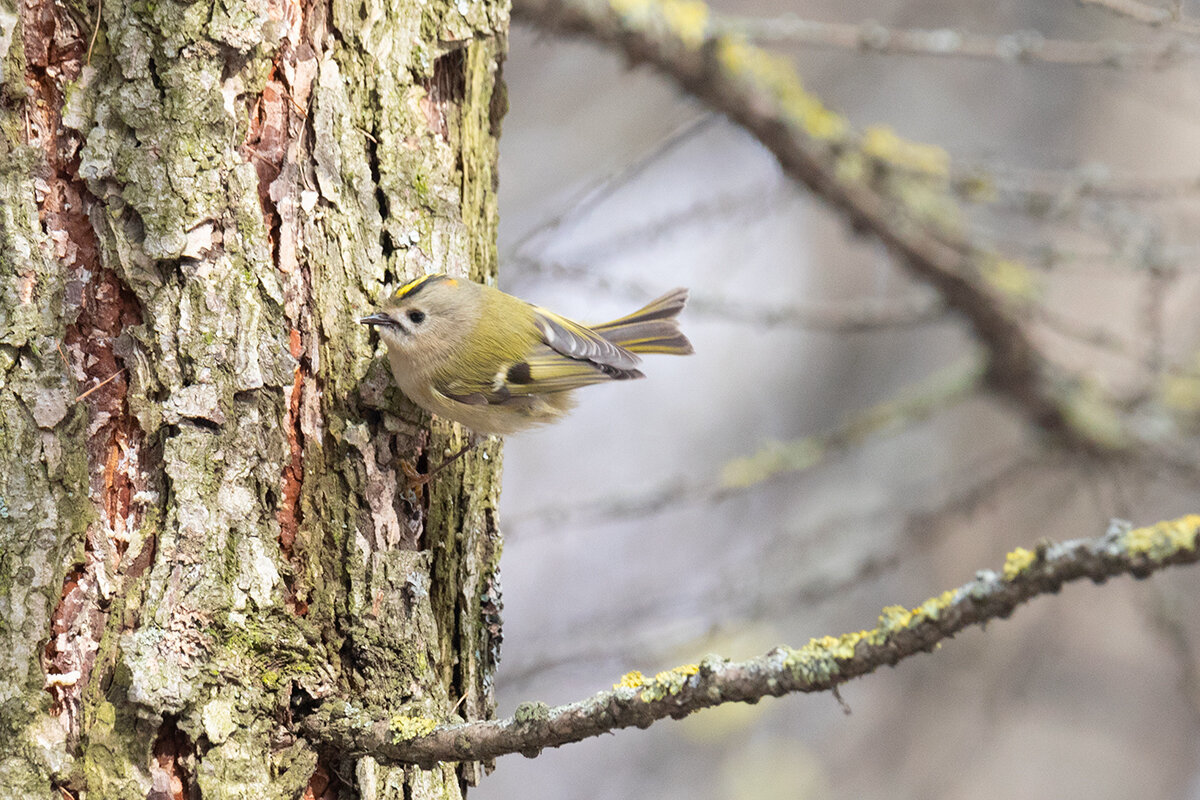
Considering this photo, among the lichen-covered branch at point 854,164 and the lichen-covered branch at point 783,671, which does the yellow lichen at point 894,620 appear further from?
the lichen-covered branch at point 854,164

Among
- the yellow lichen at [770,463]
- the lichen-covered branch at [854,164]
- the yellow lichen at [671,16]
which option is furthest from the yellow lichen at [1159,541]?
the yellow lichen at [770,463]

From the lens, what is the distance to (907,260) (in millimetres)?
3363

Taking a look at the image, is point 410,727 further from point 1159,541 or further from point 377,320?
point 1159,541

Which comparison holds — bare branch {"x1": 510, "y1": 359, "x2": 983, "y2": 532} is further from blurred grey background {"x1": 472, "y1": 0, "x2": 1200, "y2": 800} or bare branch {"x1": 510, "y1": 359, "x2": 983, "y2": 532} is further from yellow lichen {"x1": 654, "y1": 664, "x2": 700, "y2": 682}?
yellow lichen {"x1": 654, "y1": 664, "x2": 700, "y2": 682}

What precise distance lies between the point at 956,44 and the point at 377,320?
1850 mm

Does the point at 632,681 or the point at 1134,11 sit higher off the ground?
the point at 1134,11

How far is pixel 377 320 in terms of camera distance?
182cm

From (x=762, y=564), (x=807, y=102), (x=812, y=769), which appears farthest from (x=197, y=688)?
(x=812, y=769)

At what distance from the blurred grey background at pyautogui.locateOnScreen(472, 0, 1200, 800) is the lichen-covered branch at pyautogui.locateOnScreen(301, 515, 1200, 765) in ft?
4.62

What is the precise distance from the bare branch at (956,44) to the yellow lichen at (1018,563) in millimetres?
1992

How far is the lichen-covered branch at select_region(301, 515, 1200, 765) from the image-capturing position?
1.02 m

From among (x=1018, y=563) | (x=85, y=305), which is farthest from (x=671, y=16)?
(x=1018, y=563)

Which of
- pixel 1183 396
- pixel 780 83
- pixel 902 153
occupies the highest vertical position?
pixel 780 83

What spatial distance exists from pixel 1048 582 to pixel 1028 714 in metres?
5.81
